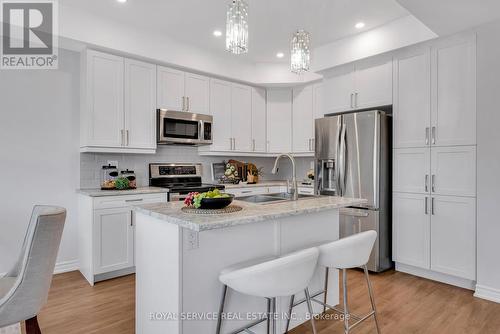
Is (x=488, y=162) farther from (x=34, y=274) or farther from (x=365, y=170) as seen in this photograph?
(x=34, y=274)

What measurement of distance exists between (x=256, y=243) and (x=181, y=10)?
8.36ft

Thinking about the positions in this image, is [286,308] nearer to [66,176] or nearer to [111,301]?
[111,301]

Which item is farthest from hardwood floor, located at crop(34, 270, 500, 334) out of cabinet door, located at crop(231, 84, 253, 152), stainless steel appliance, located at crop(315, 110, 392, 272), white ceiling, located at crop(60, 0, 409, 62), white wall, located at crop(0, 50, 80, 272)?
white ceiling, located at crop(60, 0, 409, 62)

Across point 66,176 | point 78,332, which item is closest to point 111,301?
point 78,332

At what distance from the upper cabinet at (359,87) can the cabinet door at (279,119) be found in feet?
3.38

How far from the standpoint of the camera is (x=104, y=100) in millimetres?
3457

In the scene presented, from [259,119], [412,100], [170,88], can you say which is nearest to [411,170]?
[412,100]

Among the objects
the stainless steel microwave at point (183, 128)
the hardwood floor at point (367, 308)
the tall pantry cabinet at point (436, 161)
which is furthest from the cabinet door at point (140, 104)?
the tall pantry cabinet at point (436, 161)

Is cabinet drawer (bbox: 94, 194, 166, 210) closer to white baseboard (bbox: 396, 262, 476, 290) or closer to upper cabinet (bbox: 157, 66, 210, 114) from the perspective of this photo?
upper cabinet (bbox: 157, 66, 210, 114)

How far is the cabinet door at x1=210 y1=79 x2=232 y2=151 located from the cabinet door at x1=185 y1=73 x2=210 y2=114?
107 mm

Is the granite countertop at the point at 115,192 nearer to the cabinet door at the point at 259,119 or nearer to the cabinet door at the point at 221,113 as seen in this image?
the cabinet door at the point at 221,113

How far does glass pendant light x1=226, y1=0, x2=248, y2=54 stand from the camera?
2000mm

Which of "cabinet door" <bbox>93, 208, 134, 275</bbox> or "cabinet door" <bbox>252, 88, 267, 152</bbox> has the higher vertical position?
"cabinet door" <bbox>252, 88, 267, 152</bbox>

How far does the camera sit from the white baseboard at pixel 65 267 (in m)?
3.48
